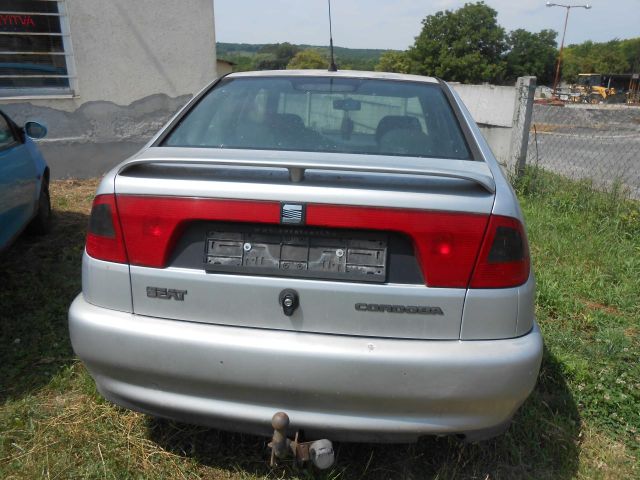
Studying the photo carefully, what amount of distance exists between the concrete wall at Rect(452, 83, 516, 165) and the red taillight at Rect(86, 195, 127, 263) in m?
5.79

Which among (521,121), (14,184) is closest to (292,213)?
(14,184)

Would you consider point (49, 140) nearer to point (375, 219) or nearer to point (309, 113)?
point (309, 113)

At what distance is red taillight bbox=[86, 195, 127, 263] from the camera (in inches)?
76.4

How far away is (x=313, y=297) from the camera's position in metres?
1.82

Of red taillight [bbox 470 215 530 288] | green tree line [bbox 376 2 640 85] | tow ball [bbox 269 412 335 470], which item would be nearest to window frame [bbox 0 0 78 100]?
tow ball [bbox 269 412 335 470]

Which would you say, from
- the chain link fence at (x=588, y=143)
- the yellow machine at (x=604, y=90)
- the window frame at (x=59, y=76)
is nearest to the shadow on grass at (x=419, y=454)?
the chain link fence at (x=588, y=143)

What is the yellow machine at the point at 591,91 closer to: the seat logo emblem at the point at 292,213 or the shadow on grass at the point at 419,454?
the shadow on grass at the point at 419,454

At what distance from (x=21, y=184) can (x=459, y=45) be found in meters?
69.1

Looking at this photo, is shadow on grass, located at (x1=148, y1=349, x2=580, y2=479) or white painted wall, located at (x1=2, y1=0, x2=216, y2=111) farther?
white painted wall, located at (x1=2, y1=0, x2=216, y2=111)

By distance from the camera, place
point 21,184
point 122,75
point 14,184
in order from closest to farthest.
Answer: point 14,184
point 21,184
point 122,75

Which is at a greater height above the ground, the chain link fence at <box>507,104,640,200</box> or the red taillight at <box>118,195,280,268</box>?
the red taillight at <box>118,195,280,268</box>

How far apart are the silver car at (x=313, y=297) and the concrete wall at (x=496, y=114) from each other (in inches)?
213

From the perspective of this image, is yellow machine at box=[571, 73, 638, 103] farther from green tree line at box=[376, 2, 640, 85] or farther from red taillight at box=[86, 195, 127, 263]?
red taillight at box=[86, 195, 127, 263]

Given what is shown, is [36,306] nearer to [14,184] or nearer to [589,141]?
[14,184]
